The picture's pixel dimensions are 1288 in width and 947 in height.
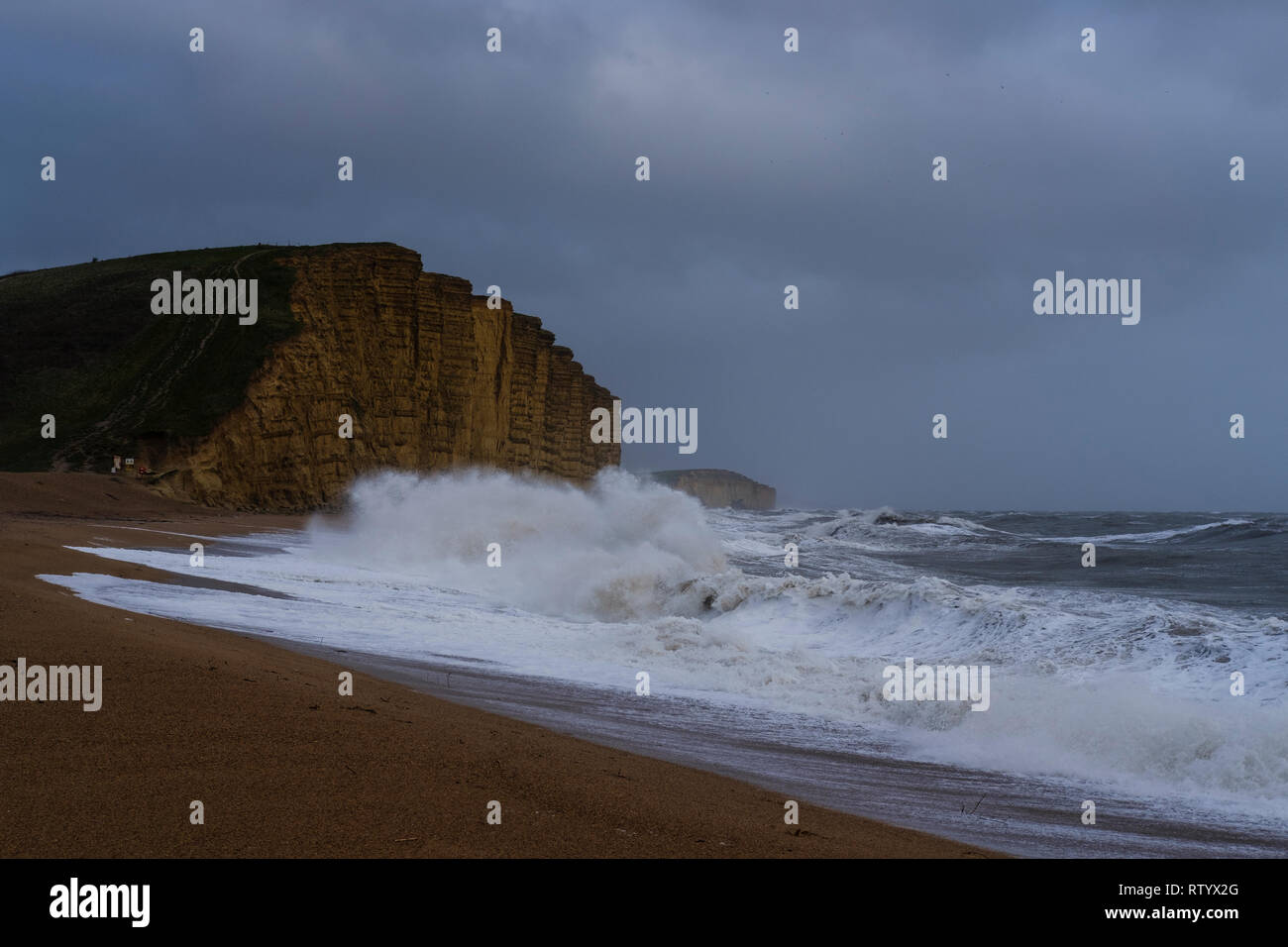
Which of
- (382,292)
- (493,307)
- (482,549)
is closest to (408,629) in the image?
(482,549)

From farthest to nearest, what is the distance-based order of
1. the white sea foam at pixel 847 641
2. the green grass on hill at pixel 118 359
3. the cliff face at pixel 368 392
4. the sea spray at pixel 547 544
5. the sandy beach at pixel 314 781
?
the cliff face at pixel 368 392
the green grass on hill at pixel 118 359
the sea spray at pixel 547 544
the white sea foam at pixel 847 641
the sandy beach at pixel 314 781

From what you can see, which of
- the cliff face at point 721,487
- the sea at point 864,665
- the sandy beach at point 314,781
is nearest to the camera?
the sandy beach at point 314,781

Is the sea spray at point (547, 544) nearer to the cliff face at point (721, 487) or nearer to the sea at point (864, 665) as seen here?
the sea at point (864, 665)

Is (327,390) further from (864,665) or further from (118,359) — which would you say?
(864,665)

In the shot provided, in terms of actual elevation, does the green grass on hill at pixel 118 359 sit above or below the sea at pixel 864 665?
above

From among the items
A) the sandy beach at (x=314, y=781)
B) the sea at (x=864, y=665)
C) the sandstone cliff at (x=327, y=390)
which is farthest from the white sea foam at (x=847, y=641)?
the sandstone cliff at (x=327, y=390)
